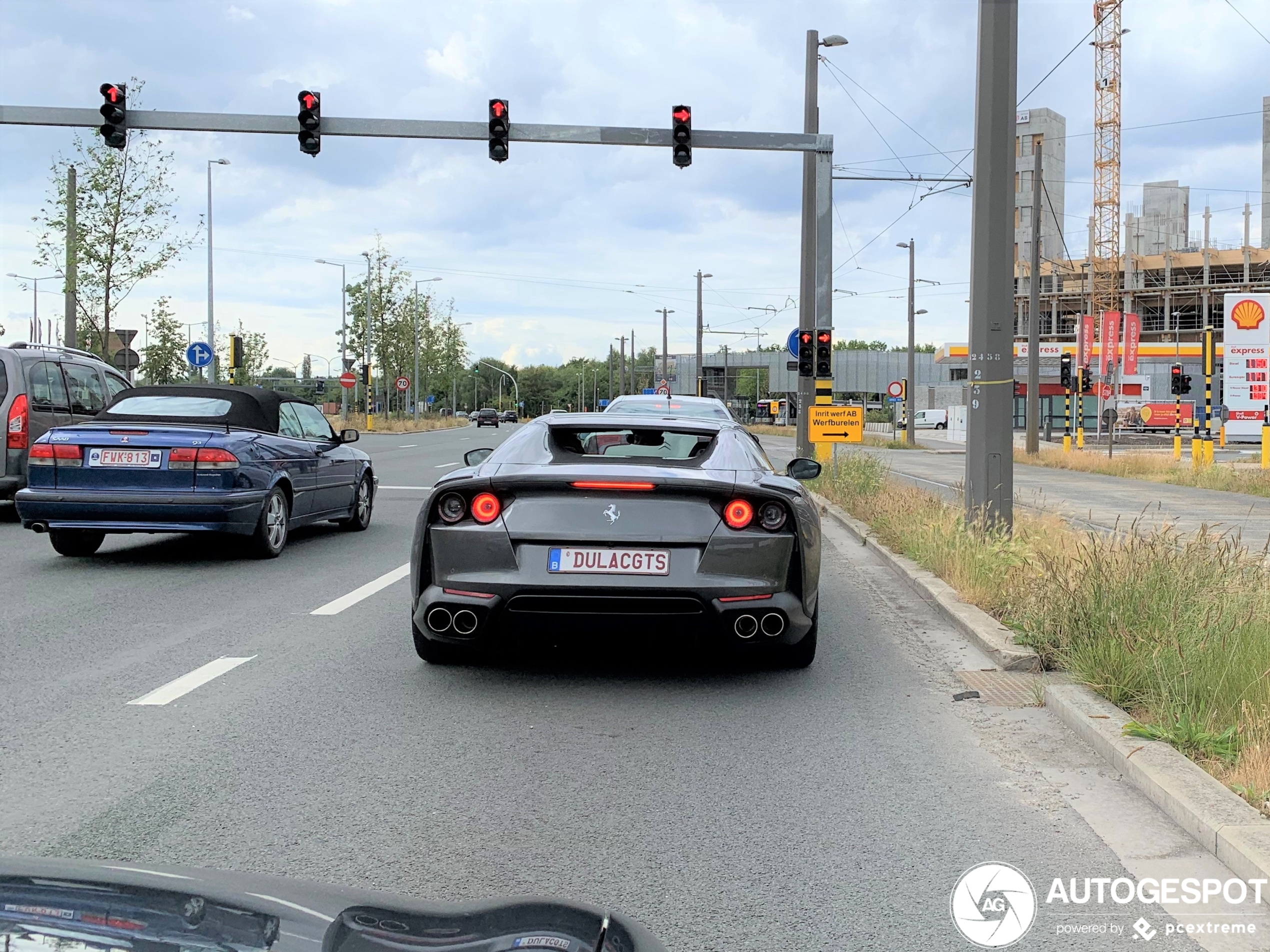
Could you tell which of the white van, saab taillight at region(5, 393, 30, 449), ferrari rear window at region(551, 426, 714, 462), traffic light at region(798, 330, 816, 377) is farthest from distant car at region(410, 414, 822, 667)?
the white van

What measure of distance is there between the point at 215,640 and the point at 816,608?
11.2 ft

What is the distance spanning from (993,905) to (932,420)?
8421 cm

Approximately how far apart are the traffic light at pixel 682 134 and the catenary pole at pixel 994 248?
413 inches

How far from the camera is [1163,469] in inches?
1169

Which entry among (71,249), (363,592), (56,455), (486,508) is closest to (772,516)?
(486,508)

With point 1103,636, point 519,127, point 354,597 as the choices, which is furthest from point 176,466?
point 519,127

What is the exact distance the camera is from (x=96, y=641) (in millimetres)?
7168

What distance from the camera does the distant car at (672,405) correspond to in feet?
36.6

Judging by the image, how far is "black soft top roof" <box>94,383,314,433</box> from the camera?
35.6 ft

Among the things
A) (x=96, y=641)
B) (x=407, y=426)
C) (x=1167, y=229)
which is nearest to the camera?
(x=96, y=641)

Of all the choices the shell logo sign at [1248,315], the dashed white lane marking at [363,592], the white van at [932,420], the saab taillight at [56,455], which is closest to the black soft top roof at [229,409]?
the saab taillight at [56,455]

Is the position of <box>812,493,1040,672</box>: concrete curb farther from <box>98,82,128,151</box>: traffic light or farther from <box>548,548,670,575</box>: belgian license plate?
<box>98,82,128,151</box>: traffic light

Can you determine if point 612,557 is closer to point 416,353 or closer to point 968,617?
point 968,617

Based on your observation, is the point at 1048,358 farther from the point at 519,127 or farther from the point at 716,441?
the point at 716,441
